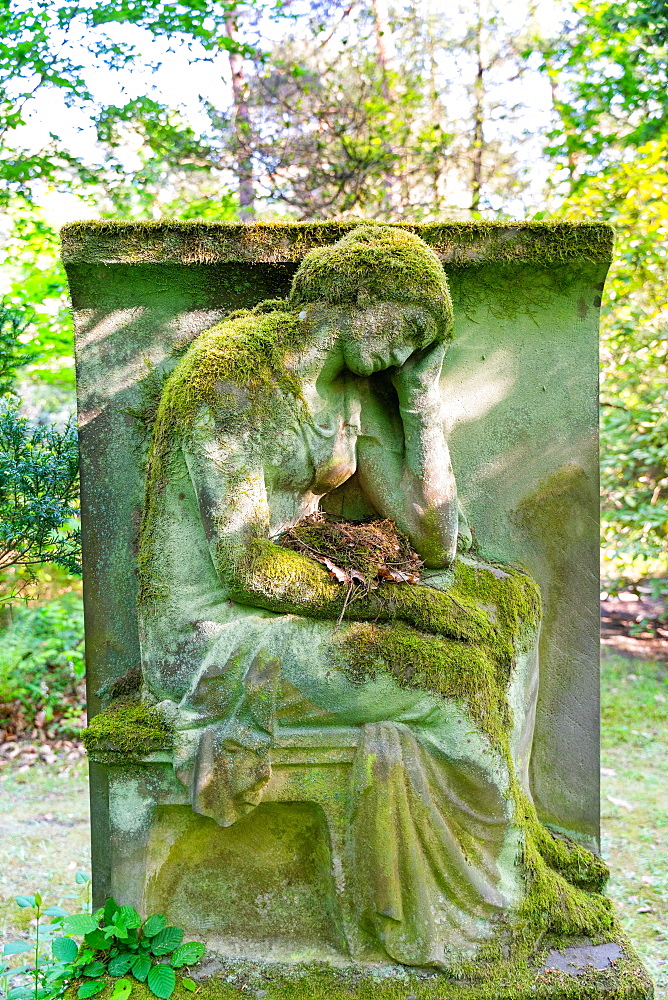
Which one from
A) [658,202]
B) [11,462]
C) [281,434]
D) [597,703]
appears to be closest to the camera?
[281,434]

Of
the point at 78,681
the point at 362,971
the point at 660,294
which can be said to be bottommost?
the point at 78,681

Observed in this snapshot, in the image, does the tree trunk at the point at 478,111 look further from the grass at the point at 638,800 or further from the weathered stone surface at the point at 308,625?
the weathered stone surface at the point at 308,625

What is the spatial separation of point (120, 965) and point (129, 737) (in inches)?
25.4

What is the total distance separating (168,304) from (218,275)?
20cm

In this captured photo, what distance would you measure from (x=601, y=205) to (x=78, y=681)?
6538 mm

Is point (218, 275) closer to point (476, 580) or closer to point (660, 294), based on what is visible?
point (476, 580)

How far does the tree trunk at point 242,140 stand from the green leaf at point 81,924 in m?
6.43

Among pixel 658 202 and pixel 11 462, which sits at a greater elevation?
pixel 658 202

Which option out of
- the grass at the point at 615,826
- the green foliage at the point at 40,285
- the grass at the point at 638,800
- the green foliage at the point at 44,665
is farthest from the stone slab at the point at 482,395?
the green foliage at the point at 44,665

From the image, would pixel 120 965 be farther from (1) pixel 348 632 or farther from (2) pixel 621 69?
(2) pixel 621 69

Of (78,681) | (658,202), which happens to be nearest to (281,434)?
(78,681)

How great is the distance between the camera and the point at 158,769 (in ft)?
7.61

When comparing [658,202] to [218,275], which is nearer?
[218,275]

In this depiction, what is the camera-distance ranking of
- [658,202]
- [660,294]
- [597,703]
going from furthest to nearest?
[660,294], [658,202], [597,703]
